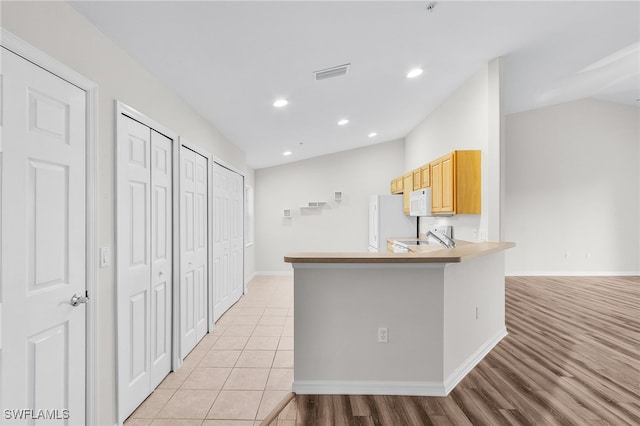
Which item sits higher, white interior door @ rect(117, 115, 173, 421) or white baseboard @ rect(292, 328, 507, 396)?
white interior door @ rect(117, 115, 173, 421)

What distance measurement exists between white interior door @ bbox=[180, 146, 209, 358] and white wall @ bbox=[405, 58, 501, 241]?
10.7ft

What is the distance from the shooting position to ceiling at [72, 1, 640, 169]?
1.91 m

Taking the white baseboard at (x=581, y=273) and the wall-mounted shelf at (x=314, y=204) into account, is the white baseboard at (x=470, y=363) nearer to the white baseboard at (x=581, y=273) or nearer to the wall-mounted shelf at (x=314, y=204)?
the white baseboard at (x=581, y=273)

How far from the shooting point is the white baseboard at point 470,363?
234cm

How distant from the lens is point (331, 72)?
2.91 meters

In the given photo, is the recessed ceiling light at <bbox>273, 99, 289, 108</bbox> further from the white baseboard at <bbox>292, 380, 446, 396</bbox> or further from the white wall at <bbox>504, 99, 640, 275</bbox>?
the white wall at <bbox>504, 99, 640, 275</bbox>

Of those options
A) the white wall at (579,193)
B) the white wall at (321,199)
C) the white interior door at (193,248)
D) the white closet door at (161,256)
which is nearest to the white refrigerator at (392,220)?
the white wall at (321,199)

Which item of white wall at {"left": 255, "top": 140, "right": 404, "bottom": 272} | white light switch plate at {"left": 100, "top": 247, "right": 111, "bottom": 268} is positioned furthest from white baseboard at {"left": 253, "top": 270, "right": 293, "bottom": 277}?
white light switch plate at {"left": 100, "top": 247, "right": 111, "bottom": 268}

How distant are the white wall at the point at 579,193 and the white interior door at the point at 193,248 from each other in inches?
236

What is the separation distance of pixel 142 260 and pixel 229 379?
1.22 meters

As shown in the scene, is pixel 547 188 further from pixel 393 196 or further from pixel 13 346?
pixel 13 346

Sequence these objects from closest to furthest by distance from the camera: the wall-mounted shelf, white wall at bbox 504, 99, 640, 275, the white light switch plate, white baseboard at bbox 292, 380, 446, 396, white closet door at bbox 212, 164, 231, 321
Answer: the white light switch plate
white baseboard at bbox 292, 380, 446, 396
white closet door at bbox 212, 164, 231, 321
white wall at bbox 504, 99, 640, 275
the wall-mounted shelf

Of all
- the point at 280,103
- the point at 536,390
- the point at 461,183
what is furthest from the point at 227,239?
the point at 536,390

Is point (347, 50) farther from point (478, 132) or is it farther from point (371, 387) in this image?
point (371, 387)
